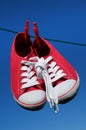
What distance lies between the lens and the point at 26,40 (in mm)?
2996

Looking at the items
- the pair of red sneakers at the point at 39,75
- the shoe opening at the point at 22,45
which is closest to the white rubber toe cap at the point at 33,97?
the pair of red sneakers at the point at 39,75

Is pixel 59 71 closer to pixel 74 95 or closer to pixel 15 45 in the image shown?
pixel 74 95

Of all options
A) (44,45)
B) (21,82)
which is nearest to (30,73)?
(21,82)

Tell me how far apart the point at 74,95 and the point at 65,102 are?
69 mm

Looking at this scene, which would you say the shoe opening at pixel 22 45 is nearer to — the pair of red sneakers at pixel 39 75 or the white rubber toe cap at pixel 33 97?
the pair of red sneakers at pixel 39 75

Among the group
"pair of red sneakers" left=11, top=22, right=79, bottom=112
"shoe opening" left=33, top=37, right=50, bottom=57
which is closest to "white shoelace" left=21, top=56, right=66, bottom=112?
"pair of red sneakers" left=11, top=22, right=79, bottom=112

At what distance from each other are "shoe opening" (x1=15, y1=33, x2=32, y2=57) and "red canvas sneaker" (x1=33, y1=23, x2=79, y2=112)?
0.17 feet

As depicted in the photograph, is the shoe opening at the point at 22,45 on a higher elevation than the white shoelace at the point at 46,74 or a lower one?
higher

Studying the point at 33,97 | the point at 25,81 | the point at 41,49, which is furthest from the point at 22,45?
the point at 33,97

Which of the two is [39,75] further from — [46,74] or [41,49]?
[41,49]

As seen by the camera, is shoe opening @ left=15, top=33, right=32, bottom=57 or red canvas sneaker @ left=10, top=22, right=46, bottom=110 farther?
shoe opening @ left=15, top=33, right=32, bottom=57

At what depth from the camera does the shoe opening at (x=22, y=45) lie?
3020mm

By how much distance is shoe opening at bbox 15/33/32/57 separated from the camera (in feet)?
9.91

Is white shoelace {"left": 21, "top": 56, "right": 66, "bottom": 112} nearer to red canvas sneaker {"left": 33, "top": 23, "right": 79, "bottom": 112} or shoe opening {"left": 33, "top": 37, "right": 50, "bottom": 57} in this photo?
red canvas sneaker {"left": 33, "top": 23, "right": 79, "bottom": 112}
